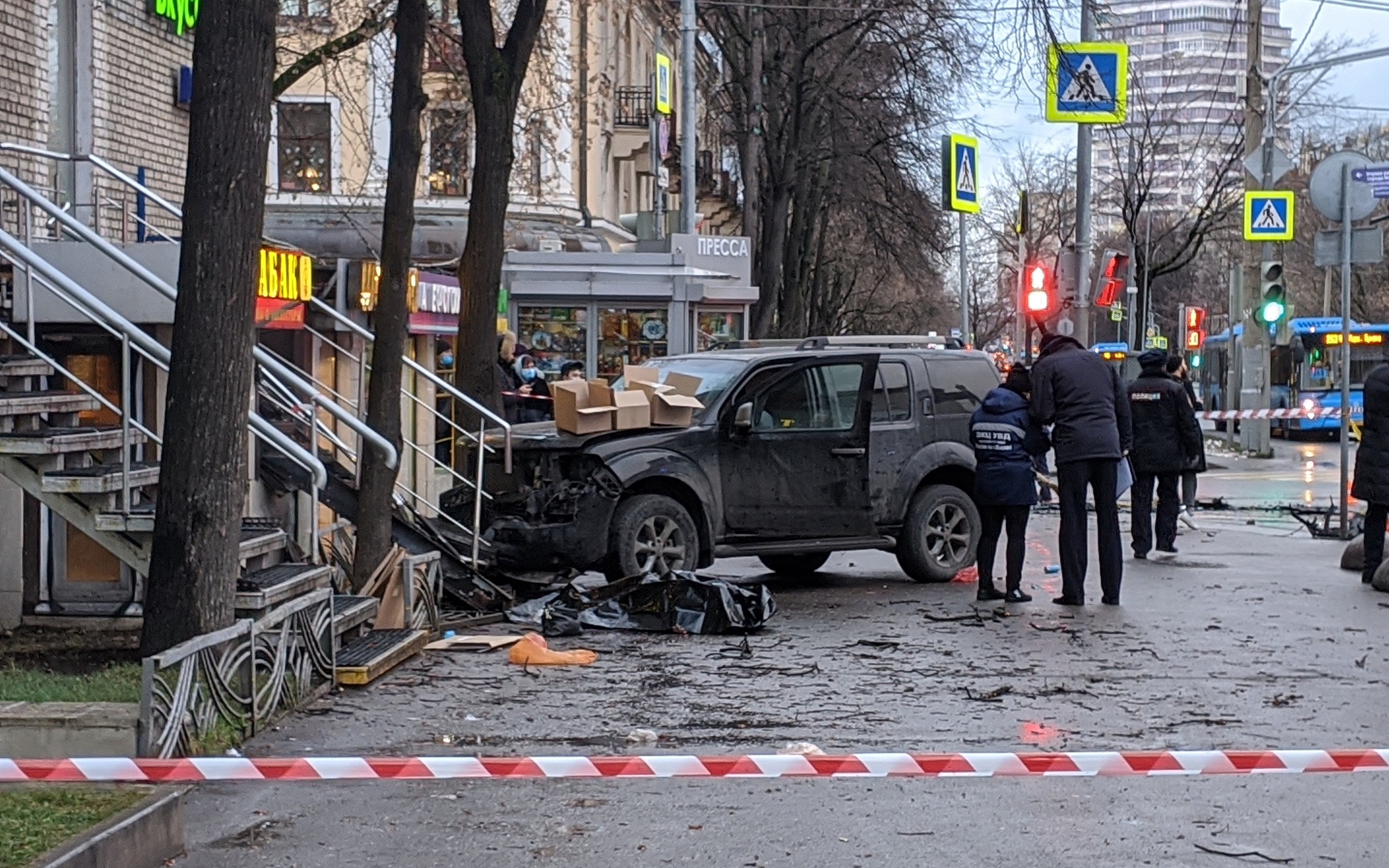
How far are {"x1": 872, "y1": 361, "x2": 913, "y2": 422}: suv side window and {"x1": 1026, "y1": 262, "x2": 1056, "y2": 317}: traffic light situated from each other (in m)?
7.84

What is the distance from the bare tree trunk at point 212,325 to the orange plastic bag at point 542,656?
219cm

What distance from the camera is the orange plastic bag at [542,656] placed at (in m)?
9.92

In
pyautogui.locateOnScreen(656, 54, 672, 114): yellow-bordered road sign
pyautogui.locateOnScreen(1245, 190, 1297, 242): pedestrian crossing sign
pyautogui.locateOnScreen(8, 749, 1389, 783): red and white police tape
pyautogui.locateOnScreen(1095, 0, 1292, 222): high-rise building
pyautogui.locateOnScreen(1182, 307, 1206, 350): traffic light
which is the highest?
pyautogui.locateOnScreen(1095, 0, 1292, 222): high-rise building

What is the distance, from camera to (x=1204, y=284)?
98.1m

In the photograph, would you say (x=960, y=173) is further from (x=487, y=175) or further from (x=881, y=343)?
(x=487, y=175)

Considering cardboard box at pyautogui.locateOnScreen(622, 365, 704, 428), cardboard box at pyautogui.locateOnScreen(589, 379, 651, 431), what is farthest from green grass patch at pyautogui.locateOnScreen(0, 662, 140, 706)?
cardboard box at pyautogui.locateOnScreen(622, 365, 704, 428)

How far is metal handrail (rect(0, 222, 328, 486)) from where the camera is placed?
9352mm

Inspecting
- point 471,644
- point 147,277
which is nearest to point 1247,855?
point 471,644

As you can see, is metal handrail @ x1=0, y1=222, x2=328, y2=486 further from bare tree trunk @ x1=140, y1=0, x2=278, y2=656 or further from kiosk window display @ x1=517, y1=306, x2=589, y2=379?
kiosk window display @ x1=517, y1=306, x2=589, y2=379

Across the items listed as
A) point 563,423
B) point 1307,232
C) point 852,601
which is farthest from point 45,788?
point 1307,232

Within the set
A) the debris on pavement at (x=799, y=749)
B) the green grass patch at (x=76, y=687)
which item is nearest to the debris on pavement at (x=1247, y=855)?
the debris on pavement at (x=799, y=749)

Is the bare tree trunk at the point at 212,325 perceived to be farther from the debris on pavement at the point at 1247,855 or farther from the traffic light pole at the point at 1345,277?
the traffic light pole at the point at 1345,277

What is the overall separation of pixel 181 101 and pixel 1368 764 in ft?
44.3

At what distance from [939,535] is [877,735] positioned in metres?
6.14
